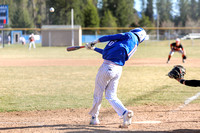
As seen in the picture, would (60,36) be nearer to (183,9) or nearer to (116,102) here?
(116,102)

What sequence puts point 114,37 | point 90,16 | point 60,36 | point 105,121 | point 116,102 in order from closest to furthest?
point 114,37
point 116,102
point 105,121
point 60,36
point 90,16

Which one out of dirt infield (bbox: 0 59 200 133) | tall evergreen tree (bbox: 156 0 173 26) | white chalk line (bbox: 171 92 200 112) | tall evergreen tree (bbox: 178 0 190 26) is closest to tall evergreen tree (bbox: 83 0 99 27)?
tall evergreen tree (bbox: 178 0 190 26)

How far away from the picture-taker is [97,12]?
81.5 metres

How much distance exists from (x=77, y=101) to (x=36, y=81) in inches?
157

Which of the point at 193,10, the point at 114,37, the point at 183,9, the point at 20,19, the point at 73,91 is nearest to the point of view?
the point at 114,37

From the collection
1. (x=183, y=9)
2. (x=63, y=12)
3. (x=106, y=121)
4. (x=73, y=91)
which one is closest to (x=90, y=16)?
(x=63, y=12)

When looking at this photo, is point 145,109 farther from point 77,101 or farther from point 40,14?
point 40,14

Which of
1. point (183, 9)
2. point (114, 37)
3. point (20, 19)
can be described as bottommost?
point (114, 37)

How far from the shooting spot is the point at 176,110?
7.51 metres

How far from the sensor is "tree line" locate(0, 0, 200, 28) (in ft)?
202

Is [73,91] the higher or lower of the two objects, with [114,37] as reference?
lower

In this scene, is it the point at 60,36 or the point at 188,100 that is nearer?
the point at 188,100

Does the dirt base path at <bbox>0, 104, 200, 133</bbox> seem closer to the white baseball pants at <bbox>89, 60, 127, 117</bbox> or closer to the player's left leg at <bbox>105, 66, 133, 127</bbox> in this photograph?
the player's left leg at <bbox>105, 66, 133, 127</bbox>

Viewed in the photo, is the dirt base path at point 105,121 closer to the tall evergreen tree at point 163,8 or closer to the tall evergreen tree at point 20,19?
the tall evergreen tree at point 20,19
